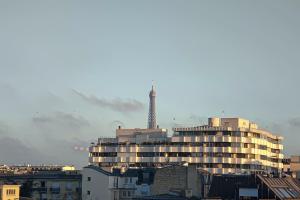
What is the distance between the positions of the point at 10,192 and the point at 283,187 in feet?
168

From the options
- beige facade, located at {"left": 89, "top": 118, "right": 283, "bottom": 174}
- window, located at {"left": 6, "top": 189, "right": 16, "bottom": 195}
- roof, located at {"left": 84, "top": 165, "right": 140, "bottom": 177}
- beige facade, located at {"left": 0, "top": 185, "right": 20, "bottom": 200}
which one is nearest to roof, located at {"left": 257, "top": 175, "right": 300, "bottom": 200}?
roof, located at {"left": 84, "top": 165, "right": 140, "bottom": 177}

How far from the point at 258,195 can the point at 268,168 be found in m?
94.9

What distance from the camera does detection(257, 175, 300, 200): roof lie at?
10325 cm

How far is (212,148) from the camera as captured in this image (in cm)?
18400

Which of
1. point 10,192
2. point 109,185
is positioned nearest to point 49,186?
point 10,192

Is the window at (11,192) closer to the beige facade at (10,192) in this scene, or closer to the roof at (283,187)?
the beige facade at (10,192)

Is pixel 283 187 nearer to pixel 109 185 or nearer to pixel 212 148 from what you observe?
pixel 109 185

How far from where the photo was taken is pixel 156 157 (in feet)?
626

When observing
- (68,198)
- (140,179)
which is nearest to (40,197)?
(68,198)

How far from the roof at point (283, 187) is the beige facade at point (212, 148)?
68.9 m

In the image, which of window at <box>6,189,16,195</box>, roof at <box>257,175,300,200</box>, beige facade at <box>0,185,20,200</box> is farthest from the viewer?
window at <box>6,189,16,195</box>

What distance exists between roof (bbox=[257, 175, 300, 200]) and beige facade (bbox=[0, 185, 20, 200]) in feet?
157

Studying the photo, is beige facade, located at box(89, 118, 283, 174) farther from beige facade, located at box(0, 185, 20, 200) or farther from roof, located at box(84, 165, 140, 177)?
beige facade, located at box(0, 185, 20, 200)

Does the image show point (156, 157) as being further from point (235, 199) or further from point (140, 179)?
point (235, 199)
